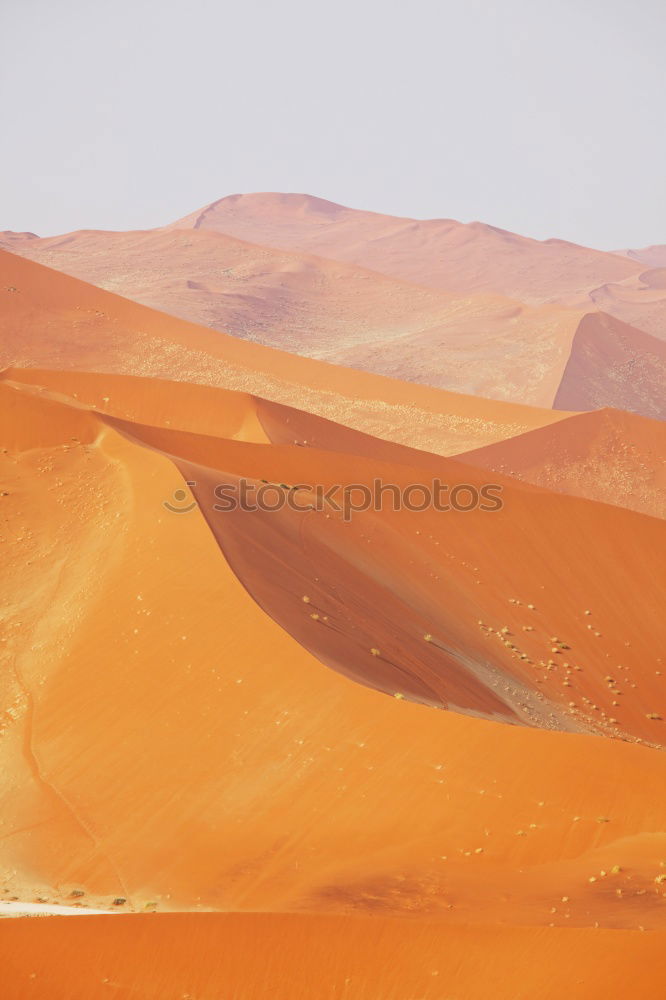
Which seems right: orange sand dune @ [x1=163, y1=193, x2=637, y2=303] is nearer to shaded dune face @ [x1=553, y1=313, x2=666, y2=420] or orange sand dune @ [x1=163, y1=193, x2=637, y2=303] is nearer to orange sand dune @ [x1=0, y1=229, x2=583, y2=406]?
orange sand dune @ [x1=0, y1=229, x2=583, y2=406]

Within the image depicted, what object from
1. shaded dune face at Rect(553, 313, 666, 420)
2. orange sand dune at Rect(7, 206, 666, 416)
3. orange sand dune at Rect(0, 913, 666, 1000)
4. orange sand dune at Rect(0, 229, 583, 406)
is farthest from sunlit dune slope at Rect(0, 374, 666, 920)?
orange sand dune at Rect(0, 229, 583, 406)

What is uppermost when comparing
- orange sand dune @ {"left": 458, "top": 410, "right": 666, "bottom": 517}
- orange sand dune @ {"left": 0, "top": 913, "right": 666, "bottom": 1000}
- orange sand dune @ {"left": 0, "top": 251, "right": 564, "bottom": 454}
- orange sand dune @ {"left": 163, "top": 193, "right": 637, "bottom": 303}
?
orange sand dune @ {"left": 163, "top": 193, "right": 637, "bottom": 303}

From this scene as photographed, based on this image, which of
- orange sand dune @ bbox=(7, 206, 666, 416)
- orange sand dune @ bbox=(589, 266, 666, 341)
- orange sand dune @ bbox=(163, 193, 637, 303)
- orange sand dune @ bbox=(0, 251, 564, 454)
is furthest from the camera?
orange sand dune @ bbox=(163, 193, 637, 303)

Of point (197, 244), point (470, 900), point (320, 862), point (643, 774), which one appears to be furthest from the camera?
point (197, 244)

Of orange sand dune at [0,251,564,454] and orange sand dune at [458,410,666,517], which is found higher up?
orange sand dune at [0,251,564,454]

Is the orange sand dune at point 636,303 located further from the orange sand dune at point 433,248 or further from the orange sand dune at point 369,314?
the orange sand dune at point 433,248

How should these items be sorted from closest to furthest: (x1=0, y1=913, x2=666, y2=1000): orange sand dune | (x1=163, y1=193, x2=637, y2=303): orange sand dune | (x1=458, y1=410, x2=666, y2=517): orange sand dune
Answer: (x1=0, y1=913, x2=666, y2=1000): orange sand dune < (x1=458, y1=410, x2=666, y2=517): orange sand dune < (x1=163, y1=193, x2=637, y2=303): orange sand dune

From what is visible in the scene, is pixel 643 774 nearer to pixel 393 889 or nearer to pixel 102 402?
pixel 393 889

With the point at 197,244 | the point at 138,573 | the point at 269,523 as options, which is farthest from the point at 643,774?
the point at 197,244
